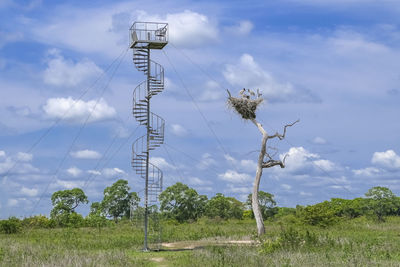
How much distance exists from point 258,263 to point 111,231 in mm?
22895

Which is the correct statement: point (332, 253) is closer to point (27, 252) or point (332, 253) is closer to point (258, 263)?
point (258, 263)

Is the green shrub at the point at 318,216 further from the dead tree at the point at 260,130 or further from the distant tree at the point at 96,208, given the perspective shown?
the distant tree at the point at 96,208

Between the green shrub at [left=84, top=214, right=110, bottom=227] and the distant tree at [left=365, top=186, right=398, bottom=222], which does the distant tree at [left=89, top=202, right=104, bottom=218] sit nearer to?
the green shrub at [left=84, top=214, right=110, bottom=227]

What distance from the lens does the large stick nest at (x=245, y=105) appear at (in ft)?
104

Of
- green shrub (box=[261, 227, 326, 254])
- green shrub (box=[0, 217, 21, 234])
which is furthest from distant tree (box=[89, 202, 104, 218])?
green shrub (box=[261, 227, 326, 254])

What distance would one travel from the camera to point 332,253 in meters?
19.3

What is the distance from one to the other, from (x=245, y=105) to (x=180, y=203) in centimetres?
2503

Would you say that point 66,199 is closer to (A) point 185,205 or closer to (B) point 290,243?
(A) point 185,205

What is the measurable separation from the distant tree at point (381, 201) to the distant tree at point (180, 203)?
19258mm

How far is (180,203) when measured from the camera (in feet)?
178

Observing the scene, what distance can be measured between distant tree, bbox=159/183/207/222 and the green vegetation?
11 centimetres

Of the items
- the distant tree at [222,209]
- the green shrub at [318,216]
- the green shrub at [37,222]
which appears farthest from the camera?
the distant tree at [222,209]

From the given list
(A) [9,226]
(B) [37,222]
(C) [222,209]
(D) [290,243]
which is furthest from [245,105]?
(C) [222,209]

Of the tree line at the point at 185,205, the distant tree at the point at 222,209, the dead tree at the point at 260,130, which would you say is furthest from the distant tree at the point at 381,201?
the dead tree at the point at 260,130
